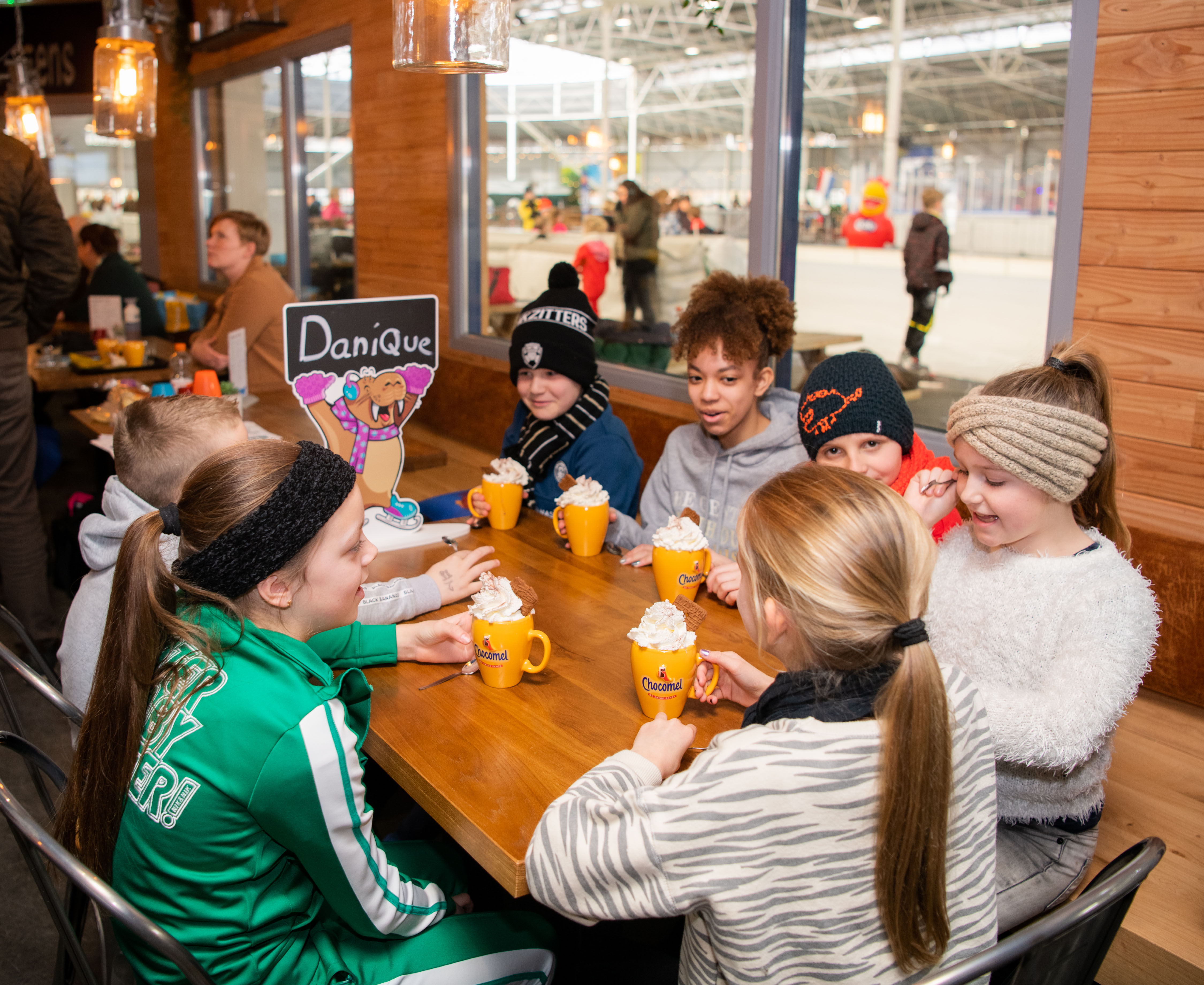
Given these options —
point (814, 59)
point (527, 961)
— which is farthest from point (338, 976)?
point (814, 59)

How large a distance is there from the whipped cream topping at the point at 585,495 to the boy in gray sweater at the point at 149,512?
1.07 ft

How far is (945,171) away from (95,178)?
343 inches

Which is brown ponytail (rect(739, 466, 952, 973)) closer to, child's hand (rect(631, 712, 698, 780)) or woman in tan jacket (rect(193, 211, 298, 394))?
child's hand (rect(631, 712, 698, 780))

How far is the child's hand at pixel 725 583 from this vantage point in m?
1.76

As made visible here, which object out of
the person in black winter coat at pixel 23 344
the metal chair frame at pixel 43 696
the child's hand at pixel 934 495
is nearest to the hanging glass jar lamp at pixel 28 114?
the person in black winter coat at pixel 23 344

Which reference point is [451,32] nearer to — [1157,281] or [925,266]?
[1157,281]

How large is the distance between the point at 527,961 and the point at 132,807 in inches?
21.3

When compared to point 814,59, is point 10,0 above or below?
above

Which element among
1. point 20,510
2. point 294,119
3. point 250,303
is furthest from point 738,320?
point 294,119

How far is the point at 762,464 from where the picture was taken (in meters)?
2.37

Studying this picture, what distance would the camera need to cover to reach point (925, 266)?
6.73m

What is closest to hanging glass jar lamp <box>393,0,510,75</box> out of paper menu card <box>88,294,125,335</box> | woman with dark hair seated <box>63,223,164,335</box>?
paper menu card <box>88,294,125,335</box>

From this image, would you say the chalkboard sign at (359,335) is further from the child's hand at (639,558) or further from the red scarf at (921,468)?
the red scarf at (921,468)

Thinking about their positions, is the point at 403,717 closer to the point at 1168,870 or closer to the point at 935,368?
the point at 1168,870
